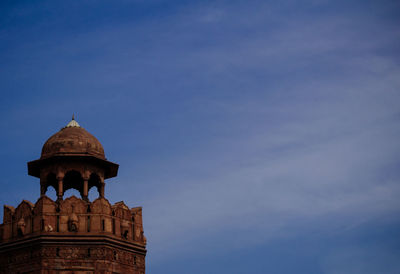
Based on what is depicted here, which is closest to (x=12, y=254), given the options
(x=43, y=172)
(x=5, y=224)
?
(x=5, y=224)

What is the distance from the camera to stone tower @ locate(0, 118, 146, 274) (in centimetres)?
3322

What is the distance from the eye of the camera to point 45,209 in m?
33.8

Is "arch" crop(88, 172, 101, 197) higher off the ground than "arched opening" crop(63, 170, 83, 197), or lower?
lower

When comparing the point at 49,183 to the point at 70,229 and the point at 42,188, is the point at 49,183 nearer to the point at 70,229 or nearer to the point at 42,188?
the point at 42,188

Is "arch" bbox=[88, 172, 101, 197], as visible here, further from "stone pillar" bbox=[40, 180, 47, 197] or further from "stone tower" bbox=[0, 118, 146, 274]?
"stone pillar" bbox=[40, 180, 47, 197]

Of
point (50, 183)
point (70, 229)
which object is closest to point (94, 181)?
point (50, 183)

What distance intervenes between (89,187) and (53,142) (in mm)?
4183

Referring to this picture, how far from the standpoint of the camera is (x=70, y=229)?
33.7 meters

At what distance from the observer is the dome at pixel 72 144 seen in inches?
1410

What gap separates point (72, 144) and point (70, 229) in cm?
431

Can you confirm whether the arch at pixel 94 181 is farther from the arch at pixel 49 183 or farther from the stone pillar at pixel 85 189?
the arch at pixel 49 183

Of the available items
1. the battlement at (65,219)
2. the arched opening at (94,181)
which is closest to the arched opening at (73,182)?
the arched opening at (94,181)

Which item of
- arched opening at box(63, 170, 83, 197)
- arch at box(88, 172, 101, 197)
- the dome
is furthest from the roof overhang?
arched opening at box(63, 170, 83, 197)

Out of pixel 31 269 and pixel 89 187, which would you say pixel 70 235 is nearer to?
pixel 31 269
